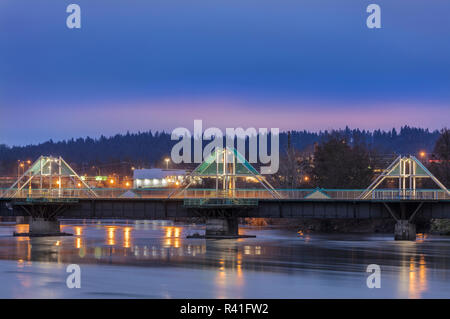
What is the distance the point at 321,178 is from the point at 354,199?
1860 inches

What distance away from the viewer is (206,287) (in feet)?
161

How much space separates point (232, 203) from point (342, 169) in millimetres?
44897

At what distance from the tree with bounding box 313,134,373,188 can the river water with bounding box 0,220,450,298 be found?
45996mm

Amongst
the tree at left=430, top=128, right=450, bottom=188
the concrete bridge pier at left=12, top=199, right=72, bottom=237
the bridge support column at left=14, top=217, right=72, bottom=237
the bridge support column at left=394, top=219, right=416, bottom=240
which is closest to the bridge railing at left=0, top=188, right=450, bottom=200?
the concrete bridge pier at left=12, top=199, right=72, bottom=237

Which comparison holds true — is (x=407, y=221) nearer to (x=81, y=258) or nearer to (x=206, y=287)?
(x=81, y=258)

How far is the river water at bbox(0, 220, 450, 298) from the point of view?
47.4m

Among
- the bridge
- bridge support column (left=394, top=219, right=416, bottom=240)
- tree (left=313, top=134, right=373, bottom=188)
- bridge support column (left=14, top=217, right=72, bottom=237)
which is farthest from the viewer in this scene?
tree (left=313, top=134, right=373, bottom=188)

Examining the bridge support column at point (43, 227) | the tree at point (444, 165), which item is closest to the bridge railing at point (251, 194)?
the bridge support column at point (43, 227)

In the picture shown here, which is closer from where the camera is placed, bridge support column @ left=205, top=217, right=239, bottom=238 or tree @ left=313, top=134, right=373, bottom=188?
bridge support column @ left=205, top=217, right=239, bottom=238

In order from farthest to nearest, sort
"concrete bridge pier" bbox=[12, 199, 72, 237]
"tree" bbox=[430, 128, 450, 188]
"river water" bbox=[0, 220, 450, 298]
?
"tree" bbox=[430, 128, 450, 188], "concrete bridge pier" bbox=[12, 199, 72, 237], "river water" bbox=[0, 220, 450, 298]

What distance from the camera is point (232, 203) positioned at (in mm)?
98250

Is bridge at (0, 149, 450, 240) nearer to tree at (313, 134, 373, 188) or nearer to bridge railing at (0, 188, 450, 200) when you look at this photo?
bridge railing at (0, 188, 450, 200)

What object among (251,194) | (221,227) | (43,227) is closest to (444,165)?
(251,194)

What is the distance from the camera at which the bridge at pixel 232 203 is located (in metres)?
95.9
